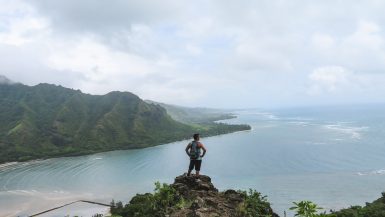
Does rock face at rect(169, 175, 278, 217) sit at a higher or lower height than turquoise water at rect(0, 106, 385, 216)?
higher

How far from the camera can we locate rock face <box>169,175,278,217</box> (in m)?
19.2

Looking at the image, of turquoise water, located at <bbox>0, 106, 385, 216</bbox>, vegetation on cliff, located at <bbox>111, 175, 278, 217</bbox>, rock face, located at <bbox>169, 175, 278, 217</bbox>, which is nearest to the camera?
rock face, located at <bbox>169, 175, 278, 217</bbox>

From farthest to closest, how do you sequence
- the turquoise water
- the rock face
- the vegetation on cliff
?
the turquoise water < the vegetation on cliff < the rock face

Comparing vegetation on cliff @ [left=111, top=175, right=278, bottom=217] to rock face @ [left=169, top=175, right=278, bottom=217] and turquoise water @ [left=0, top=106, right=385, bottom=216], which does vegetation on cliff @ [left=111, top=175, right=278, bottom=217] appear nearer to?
rock face @ [left=169, top=175, right=278, bottom=217]

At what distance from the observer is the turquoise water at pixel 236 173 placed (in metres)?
94.9

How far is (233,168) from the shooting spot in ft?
427

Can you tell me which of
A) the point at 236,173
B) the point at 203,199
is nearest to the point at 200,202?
the point at 203,199

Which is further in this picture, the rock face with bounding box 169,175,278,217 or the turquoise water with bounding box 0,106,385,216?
the turquoise water with bounding box 0,106,385,216

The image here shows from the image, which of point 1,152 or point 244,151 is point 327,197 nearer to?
point 244,151

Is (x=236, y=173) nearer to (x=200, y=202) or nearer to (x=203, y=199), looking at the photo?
(x=203, y=199)

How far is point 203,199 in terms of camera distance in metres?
20.6

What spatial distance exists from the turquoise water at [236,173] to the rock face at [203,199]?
199 feet

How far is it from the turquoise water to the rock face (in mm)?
60603

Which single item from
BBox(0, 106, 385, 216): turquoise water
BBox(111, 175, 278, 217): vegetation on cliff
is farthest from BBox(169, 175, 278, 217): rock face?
BBox(0, 106, 385, 216): turquoise water
